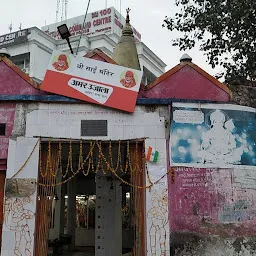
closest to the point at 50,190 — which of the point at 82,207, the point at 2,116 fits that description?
the point at 2,116

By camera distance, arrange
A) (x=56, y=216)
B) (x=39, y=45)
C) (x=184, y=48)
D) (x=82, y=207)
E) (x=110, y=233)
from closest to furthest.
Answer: (x=110, y=233)
(x=184, y=48)
(x=56, y=216)
(x=82, y=207)
(x=39, y=45)

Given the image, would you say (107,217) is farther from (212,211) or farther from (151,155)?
(212,211)

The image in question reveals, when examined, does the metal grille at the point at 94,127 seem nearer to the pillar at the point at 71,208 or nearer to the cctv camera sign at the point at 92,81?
the cctv camera sign at the point at 92,81

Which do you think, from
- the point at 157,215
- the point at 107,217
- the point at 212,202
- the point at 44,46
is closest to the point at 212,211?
the point at 212,202

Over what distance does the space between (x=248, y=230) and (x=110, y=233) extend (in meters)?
4.76

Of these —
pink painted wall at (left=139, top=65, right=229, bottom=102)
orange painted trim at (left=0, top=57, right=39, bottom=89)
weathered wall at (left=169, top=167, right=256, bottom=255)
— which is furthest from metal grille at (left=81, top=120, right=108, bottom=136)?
weathered wall at (left=169, top=167, right=256, bottom=255)

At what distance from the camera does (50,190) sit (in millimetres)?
8078

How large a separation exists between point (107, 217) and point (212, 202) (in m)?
4.49

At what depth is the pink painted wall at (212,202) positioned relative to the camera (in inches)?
307

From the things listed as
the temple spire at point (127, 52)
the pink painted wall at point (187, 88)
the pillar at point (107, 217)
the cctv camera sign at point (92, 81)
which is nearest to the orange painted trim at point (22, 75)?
the cctv camera sign at point (92, 81)

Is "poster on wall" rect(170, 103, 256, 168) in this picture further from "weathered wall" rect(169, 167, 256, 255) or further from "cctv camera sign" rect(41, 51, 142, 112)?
"cctv camera sign" rect(41, 51, 142, 112)

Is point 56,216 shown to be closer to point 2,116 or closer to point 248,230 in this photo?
point 2,116

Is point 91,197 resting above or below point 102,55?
below

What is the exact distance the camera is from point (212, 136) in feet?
26.8
